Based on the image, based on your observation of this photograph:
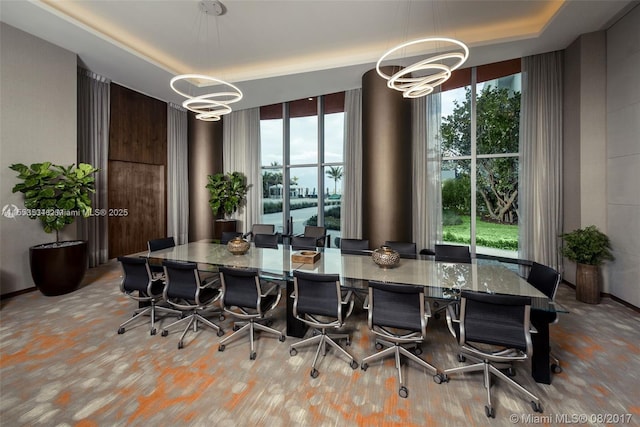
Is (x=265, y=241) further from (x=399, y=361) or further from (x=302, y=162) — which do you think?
(x=302, y=162)

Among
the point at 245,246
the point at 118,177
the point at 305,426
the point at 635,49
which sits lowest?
the point at 305,426

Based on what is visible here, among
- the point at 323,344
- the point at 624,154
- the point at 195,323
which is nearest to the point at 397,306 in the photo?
the point at 323,344

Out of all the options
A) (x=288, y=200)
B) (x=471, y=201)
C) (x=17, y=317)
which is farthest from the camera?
(x=288, y=200)

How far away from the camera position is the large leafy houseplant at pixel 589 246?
12.9 ft

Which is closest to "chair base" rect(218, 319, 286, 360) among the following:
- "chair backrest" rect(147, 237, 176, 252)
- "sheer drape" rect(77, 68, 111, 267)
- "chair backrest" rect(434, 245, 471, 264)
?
"chair backrest" rect(147, 237, 176, 252)

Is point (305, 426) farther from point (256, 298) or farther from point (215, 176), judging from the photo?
point (215, 176)

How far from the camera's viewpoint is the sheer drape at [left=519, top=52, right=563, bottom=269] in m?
4.90

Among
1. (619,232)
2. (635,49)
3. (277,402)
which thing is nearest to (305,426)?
(277,402)

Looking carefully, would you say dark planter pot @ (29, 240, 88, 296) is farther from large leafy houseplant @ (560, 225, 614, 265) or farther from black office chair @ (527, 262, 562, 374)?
large leafy houseplant @ (560, 225, 614, 265)

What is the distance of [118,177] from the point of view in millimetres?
6285

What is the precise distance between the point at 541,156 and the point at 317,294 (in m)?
5.07

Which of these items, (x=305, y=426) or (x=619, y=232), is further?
(x=619, y=232)

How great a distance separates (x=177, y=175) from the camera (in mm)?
7535

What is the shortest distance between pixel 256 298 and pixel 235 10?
162 inches
